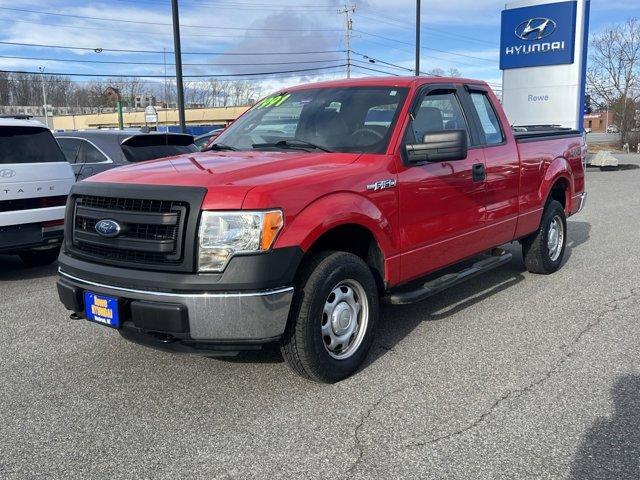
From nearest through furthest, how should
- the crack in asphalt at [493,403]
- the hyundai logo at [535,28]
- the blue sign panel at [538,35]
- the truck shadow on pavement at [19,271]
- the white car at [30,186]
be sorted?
the crack in asphalt at [493,403] < the white car at [30,186] < the truck shadow on pavement at [19,271] < the blue sign panel at [538,35] < the hyundai logo at [535,28]

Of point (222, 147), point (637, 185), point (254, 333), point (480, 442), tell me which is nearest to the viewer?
point (480, 442)

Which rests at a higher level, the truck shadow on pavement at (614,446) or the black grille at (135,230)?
the black grille at (135,230)

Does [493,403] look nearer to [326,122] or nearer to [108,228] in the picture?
[326,122]

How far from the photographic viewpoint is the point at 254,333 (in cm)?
341

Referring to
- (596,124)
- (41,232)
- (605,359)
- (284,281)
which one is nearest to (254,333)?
(284,281)

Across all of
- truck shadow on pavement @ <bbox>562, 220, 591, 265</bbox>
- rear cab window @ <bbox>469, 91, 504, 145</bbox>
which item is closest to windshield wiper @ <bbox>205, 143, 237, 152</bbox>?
rear cab window @ <bbox>469, 91, 504, 145</bbox>

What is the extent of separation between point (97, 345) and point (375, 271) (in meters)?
2.24

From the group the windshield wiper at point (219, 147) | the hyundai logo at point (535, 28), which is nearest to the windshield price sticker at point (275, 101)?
the windshield wiper at point (219, 147)

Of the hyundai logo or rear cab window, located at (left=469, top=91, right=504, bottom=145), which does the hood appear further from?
the hyundai logo

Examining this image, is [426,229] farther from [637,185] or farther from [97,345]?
[637,185]

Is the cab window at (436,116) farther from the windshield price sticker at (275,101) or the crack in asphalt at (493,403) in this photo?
the crack in asphalt at (493,403)

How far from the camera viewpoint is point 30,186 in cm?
668

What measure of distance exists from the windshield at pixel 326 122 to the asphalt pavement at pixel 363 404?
1587 millimetres

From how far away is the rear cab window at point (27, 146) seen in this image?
263 inches
